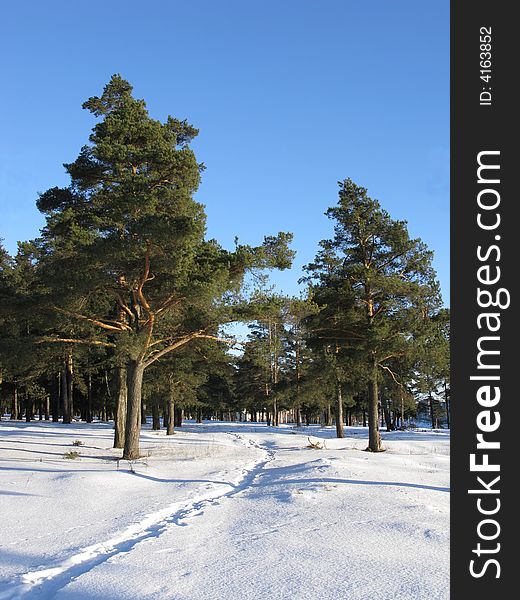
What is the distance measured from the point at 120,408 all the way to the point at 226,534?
55.2 ft

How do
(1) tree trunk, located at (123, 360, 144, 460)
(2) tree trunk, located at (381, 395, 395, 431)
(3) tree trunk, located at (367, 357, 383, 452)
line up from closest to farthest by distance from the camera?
(1) tree trunk, located at (123, 360, 144, 460)
(3) tree trunk, located at (367, 357, 383, 452)
(2) tree trunk, located at (381, 395, 395, 431)

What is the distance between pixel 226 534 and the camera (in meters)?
7.27

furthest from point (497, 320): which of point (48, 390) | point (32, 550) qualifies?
point (48, 390)

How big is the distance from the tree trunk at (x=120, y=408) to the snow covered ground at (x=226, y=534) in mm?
7736

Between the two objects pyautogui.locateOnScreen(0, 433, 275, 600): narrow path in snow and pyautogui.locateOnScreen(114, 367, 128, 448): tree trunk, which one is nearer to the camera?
pyautogui.locateOnScreen(0, 433, 275, 600): narrow path in snow

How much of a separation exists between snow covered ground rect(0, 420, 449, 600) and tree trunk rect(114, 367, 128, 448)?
7.74m

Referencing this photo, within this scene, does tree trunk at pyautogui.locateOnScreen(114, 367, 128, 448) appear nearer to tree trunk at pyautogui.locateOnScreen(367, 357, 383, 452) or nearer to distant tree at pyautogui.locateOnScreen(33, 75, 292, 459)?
distant tree at pyautogui.locateOnScreen(33, 75, 292, 459)

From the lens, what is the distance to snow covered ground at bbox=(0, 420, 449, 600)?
497 cm

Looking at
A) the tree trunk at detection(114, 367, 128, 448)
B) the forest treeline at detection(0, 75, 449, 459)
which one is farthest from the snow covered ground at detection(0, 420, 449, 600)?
the tree trunk at detection(114, 367, 128, 448)

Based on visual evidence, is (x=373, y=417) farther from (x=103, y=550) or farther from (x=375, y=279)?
(x=103, y=550)

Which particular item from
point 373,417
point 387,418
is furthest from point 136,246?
point 387,418

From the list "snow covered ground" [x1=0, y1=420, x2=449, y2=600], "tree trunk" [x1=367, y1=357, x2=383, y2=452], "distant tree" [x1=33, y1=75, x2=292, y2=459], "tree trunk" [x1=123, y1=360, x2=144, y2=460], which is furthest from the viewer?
"tree trunk" [x1=367, y1=357, x2=383, y2=452]

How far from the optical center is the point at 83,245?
15703 mm

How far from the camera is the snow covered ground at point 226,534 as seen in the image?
4.97 meters
